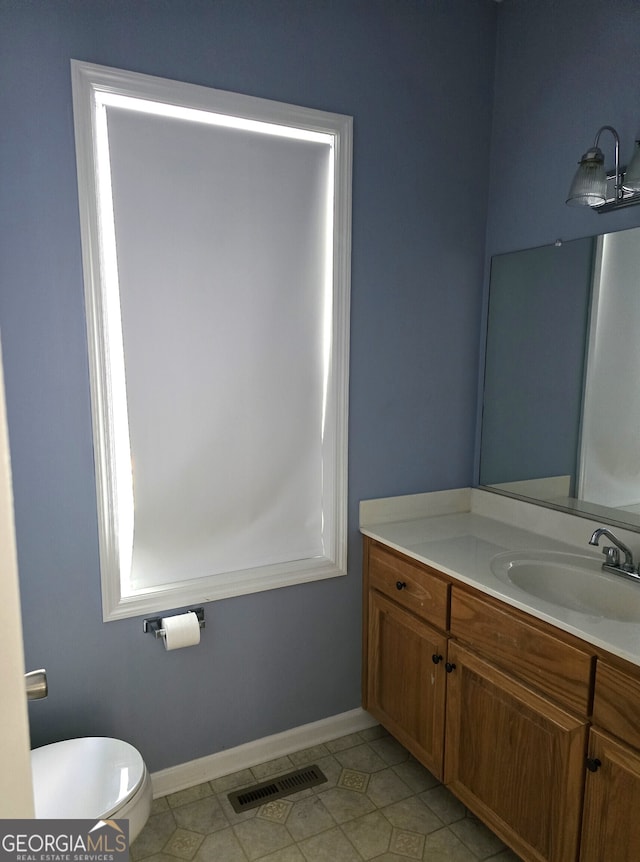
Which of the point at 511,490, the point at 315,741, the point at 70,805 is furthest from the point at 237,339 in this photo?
the point at 315,741

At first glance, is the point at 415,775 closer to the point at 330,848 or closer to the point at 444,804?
the point at 444,804

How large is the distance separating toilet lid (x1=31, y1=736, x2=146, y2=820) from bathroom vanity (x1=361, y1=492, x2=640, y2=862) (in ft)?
3.03

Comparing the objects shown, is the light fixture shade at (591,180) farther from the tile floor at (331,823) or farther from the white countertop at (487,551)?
the tile floor at (331,823)

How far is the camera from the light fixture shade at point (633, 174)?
5.38 feet

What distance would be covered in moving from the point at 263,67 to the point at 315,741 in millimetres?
2366

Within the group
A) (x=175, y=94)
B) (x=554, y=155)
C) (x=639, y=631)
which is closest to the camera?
(x=639, y=631)

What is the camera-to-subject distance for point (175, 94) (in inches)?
67.9

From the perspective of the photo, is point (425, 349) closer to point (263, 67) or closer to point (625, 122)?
point (625, 122)

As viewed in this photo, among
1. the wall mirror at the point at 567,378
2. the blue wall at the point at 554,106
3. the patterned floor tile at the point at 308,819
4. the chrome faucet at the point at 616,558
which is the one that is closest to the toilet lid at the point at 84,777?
the patterned floor tile at the point at 308,819

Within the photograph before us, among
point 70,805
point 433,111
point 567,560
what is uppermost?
point 433,111

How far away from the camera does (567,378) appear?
2.04 metres

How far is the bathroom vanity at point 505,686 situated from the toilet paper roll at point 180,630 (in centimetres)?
68

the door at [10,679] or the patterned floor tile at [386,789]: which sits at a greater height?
the door at [10,679]

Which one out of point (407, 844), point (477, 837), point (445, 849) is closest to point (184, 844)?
point (407, 844)
